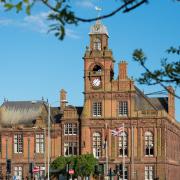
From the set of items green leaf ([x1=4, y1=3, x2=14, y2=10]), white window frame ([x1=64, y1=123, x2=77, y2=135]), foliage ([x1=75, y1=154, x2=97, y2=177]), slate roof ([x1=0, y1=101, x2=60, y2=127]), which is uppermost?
slate roof ([x1=0, y1=101, x2=60, y2=127])

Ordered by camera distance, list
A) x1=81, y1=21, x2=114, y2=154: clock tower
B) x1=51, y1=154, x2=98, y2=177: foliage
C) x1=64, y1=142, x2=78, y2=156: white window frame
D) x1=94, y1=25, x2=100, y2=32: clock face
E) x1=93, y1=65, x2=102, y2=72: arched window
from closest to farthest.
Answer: x1=51, y1=154, x2=98, y2=177: foliage < x1=81, y1=21, x2=114, y2=154: clock tower < x1=93, y1=65, x2=102, y2=72: arched window < x1=64, y1=142, x2=78, y2=156: white window frame < x1=94, y1=25, x2=100, y2=32: clock face

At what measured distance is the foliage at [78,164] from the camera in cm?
8431

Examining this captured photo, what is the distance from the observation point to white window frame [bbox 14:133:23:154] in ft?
321

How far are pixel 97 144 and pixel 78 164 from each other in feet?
34.6

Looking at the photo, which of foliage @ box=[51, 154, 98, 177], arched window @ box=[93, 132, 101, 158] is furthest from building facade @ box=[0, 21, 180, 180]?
foliage @ box=[51, 154, 98, 177]

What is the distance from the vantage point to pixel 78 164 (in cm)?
8462

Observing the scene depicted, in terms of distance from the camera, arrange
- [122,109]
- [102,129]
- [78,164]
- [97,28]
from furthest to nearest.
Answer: [97,28], [102,129], [122,109], [78,164]

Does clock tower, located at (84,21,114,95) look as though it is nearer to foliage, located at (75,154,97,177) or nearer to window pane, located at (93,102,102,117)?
window pane, located at (93,102,102,117)

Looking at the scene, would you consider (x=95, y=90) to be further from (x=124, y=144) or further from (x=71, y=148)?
(x=71, y=148)

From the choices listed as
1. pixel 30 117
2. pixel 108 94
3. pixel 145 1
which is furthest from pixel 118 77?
pixel 145 1

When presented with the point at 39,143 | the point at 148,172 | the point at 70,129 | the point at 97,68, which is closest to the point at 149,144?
the point at 148,172

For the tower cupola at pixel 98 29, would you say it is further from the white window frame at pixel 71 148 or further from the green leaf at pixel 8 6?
the green leaf at pixel 8 6

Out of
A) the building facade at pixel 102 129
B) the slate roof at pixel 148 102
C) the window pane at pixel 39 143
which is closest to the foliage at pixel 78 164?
the building facade at pixel 102 129

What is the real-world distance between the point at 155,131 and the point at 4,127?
2157cm
